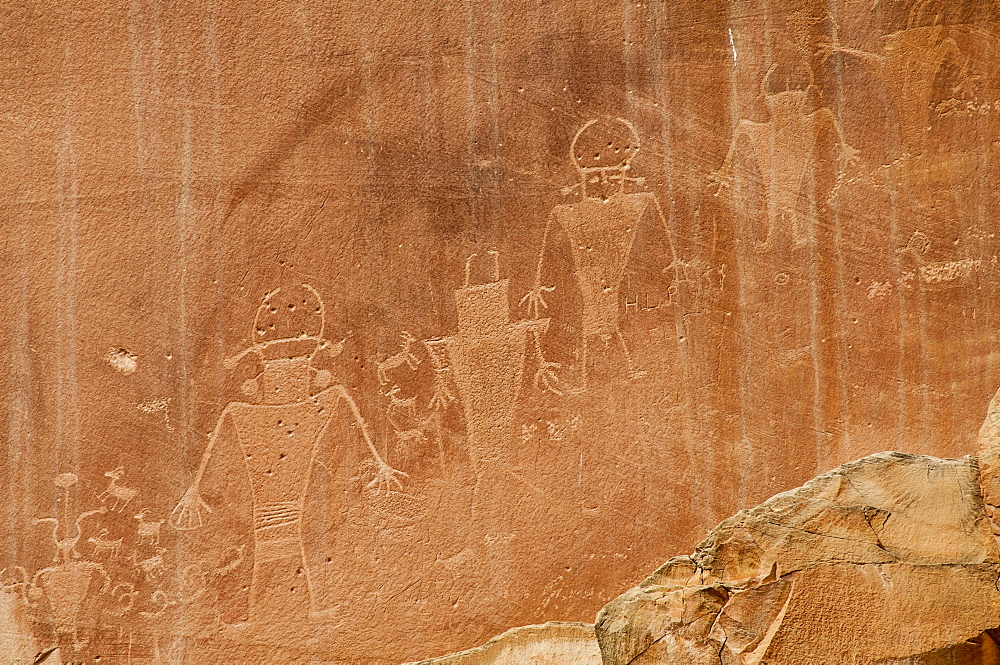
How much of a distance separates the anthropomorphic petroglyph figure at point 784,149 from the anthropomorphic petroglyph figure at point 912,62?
276 mm

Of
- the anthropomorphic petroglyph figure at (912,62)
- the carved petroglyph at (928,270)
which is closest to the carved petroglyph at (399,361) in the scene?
the carved petroglyph at (928,270)

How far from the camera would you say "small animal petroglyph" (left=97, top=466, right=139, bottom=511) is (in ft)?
12.3

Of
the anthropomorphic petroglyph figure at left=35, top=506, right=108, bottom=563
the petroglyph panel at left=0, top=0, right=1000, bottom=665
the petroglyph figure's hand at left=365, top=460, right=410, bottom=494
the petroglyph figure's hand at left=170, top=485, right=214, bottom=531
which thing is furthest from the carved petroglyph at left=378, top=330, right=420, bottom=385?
the anthropomorphic petroglyph figure at left=35, top=506, right=108, bottom=563

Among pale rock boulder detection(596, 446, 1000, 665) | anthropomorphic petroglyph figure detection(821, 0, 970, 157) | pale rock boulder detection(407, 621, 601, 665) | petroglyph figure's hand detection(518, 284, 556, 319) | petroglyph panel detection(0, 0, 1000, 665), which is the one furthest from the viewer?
anthropomorphic petroglyph figure detection(821, 0, 970, 157)

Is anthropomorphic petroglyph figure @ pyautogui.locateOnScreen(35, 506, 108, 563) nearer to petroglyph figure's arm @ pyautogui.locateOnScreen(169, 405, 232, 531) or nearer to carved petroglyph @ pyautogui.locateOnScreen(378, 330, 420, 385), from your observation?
petroglyph figure's arm @ pyautogui.locateOnScreen(169, 405, 232, 531)

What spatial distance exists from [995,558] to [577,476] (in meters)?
1.69

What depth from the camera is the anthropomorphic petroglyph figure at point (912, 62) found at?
4.00 metres

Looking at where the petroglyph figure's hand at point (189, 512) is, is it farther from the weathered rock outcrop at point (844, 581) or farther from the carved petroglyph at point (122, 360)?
the weathered rock outcrop at point (844, 581)

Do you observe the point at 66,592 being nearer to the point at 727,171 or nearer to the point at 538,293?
the point at 538,293

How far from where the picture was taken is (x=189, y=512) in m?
3.76

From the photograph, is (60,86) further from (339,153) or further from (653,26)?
(653,26)

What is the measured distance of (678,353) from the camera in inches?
153

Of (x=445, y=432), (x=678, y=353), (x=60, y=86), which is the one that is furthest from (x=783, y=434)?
(x=60, y=86)

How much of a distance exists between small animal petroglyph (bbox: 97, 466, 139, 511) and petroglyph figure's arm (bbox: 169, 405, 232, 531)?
19cm
